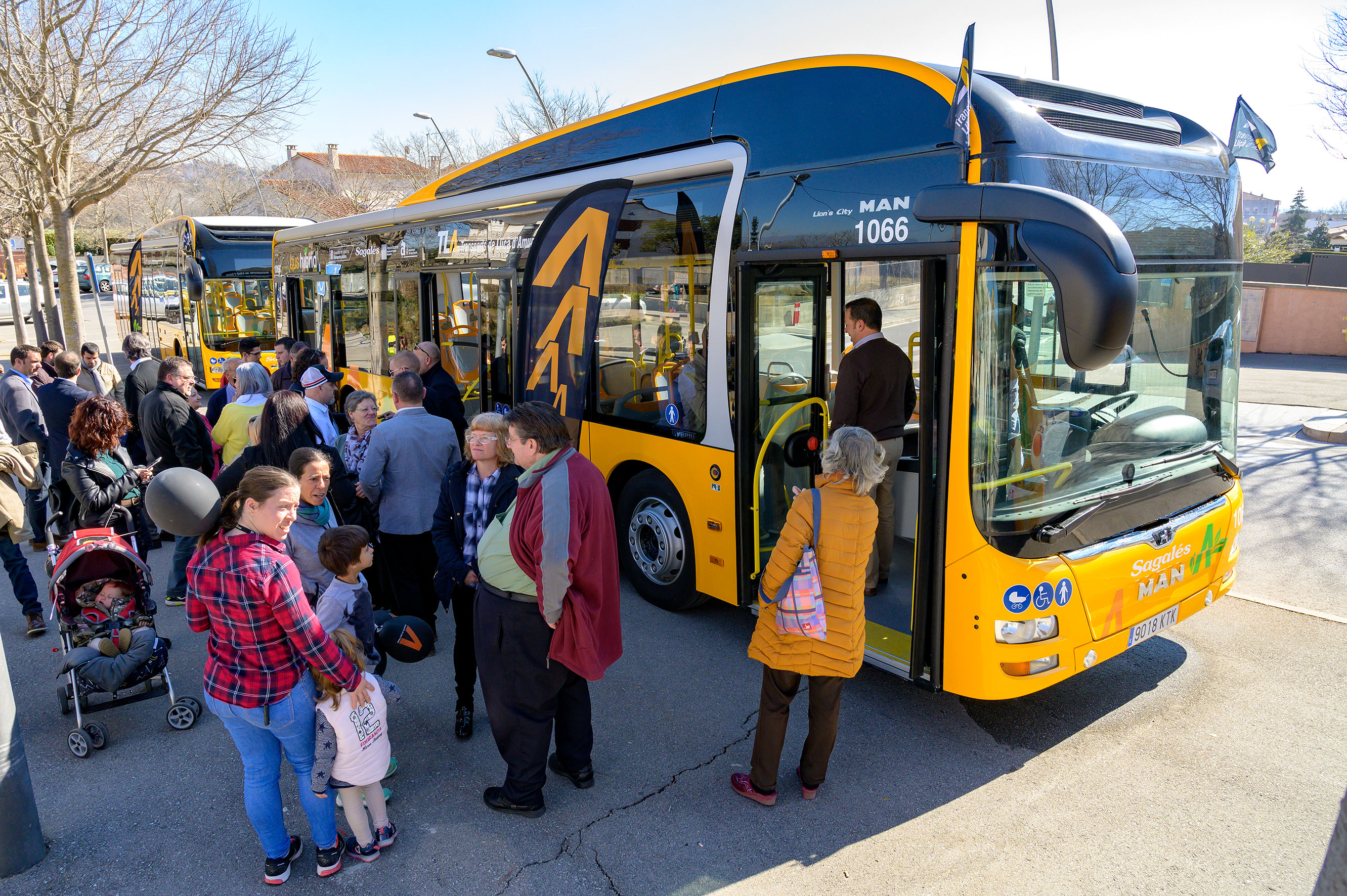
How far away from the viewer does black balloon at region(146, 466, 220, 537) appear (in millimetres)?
3285

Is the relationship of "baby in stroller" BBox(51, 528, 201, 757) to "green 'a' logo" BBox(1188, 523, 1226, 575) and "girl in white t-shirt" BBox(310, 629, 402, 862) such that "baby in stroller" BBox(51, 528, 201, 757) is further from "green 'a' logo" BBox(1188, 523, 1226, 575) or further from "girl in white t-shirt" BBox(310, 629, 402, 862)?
"green 'a' logo" BBox(1188, 523, 1226, 575)

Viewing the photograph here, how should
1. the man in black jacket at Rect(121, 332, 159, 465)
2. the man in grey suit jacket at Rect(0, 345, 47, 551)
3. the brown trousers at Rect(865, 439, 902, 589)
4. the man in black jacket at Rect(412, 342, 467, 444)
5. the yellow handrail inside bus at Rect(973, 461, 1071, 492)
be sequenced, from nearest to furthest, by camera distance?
the yellow handrail inside bus at Rect(973, 461, 1071, 492) → the brown trousers at Rect(865, 439, 902, 589) → the man in black jacket at Rect(412, 342, 467, 444) → the man in grey suit jacket at Rect(0, 345, 47, 551) → the man in black jacket at Rect(121, 332, 159, 465)

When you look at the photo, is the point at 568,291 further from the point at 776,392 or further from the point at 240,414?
the point at 240,414

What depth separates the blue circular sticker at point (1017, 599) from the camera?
3.84 meters

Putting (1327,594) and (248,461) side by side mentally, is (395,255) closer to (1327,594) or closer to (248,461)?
(248,461)

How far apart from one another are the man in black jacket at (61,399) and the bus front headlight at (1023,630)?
6926 mm

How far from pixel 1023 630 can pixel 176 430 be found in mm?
6017

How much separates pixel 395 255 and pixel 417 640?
628 centimetres

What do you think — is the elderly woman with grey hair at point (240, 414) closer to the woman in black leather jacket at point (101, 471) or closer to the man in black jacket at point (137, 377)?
the woman in black leather jacket at point (101, 471)

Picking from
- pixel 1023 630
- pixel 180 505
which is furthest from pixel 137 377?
pixel 1023 630

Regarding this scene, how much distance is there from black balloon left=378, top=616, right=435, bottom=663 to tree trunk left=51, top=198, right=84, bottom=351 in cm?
1506

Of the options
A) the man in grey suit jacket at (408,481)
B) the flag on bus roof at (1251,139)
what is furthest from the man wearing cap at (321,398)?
the flag on bus roof at (1251,139)

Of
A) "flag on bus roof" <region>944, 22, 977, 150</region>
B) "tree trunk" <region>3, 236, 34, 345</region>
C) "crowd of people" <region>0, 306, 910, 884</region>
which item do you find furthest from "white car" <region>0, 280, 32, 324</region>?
"flag on bus roof" <region>944, 22, 977, 150</region>

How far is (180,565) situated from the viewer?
245 inches
